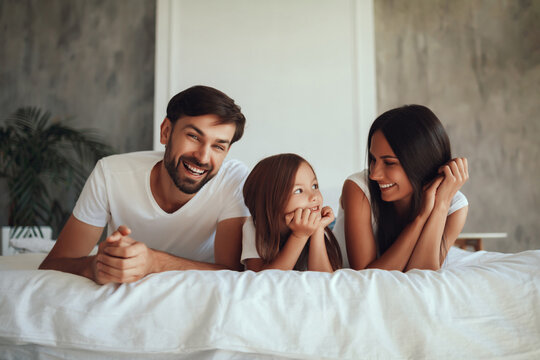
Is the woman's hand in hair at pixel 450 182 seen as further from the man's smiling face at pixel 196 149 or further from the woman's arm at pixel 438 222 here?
the man's smiling face at pixel 196 149

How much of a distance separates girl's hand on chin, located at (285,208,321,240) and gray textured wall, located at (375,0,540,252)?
7.82 feet

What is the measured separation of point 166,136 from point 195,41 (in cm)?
180

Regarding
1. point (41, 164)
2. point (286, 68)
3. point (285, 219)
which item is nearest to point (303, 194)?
point (285, 219)

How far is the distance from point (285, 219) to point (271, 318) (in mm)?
470

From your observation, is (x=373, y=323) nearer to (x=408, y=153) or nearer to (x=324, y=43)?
(x=408, y=153)

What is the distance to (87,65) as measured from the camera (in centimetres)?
320

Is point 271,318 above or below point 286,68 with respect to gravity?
below

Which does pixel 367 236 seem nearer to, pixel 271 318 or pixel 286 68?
pixel 271 318

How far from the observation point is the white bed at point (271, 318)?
2.33 feet

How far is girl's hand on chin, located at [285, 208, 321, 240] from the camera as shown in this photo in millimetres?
1113

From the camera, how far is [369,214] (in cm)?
128

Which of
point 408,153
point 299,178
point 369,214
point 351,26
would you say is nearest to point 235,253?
point 299,178

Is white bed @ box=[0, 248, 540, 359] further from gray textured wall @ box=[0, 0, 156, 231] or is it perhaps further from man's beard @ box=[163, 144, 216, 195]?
gray textured wall @ box=[0, 0, 156, 231]

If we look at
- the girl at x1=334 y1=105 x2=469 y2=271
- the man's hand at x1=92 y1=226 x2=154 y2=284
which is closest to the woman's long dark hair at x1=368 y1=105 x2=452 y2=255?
the girl at x1=334 y1=105 x2=469 y2=271
